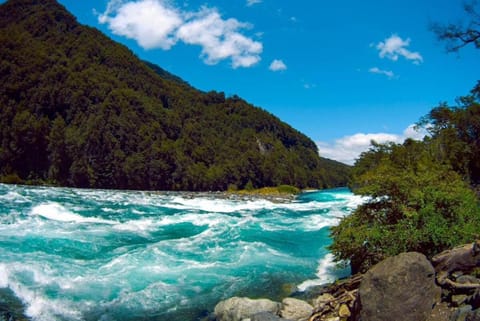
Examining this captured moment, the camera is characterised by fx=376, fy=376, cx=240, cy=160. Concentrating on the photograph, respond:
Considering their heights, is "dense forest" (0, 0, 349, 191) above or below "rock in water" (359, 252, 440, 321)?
above

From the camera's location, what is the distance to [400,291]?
7277 mm

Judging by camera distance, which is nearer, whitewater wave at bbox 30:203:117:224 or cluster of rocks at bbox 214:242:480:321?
cluster of rocks at bbox 214:242:480:321

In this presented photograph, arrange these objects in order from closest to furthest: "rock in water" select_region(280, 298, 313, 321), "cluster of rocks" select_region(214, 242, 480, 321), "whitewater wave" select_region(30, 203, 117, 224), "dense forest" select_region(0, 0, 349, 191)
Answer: "cluster of rocks" select_region(214, 242, 480, 321) → "rock in water" select_region(280, 298, 313, 321) → "whitewater wave" select_region(30, 203, 117, 224) → "dense forest" select_region(0, 0, 349, 191)

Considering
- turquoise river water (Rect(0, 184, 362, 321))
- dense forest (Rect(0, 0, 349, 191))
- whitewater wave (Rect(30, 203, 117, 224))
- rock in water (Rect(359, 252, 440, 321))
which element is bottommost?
turquoise river water (Rect(0, 184, 362, 321))

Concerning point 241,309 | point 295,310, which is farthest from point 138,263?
point 295,310

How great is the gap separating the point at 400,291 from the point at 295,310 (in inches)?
136

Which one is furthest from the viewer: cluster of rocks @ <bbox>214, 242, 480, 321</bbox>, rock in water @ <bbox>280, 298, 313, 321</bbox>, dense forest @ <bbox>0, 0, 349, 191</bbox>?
dense forest @ <bbox>0, 0, 349, 191</bbox>

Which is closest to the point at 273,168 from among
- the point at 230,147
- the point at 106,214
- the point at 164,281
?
the point at 230,147

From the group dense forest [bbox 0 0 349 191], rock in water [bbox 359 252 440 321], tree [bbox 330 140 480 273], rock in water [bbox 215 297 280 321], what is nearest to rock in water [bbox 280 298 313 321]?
rock in water [bbox 215 297 280 321]

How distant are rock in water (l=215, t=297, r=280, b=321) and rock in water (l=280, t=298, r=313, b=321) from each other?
28 centimetres

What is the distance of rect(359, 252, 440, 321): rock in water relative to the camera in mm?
7145

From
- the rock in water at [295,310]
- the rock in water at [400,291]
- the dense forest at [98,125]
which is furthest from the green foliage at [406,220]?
the dense forest at [98,125]

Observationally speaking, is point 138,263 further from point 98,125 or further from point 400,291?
point 98,125

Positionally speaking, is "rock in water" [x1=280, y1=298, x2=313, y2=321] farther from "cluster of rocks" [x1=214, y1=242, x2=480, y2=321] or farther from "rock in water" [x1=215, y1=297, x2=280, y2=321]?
"cluster of rocks" [x1=214, y1=242, x2=480, y2=321]
